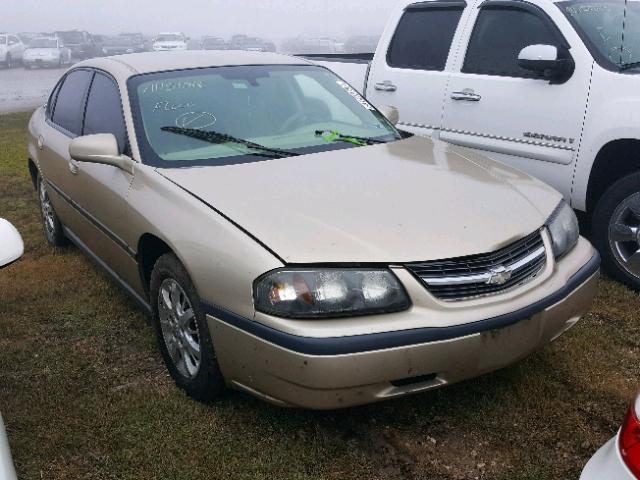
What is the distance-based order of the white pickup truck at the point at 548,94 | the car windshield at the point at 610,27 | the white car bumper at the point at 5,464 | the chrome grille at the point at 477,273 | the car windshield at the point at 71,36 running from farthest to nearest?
1. the car windshield at the point at 71,36
2. the car windshield at the point at 610,27
3. the white pickup truck at the point at 548,94
4. the chrome grille at the point at 477,273
5. the white car bumper at the point at 5,464

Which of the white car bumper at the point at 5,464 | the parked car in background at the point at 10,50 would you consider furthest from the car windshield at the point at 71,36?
the white car bumper at the point at 5,464

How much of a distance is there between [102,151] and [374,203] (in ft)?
4.74

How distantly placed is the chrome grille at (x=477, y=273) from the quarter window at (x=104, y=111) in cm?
182

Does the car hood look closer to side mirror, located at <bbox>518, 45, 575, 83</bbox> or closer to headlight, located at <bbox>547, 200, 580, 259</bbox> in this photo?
headlight, located at <bbox>547, 200, 580, 259</bbox>

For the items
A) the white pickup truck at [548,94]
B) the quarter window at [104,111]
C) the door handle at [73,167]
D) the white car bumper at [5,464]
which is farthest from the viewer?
the white pickup truck at [548,94]

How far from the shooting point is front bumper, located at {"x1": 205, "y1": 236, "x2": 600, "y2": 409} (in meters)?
2.49

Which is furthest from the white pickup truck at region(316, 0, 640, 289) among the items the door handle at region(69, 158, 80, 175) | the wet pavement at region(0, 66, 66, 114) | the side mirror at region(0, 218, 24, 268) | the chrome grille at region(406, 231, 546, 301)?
the wet pavement at region(0, 66, 66, 114)

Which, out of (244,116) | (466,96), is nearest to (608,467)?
(244,116)

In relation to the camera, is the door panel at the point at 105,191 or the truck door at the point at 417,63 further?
the truck door at the point at 417,63

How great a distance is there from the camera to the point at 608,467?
62.5 inches

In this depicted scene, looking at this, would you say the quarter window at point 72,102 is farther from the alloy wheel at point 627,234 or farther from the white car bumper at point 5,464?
the alloy wheel at point 627,234

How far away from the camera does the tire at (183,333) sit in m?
2.92

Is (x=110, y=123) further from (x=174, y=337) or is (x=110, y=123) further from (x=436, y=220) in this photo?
(x=436, y=220)

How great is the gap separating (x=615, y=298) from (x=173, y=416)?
2659 millimetres
